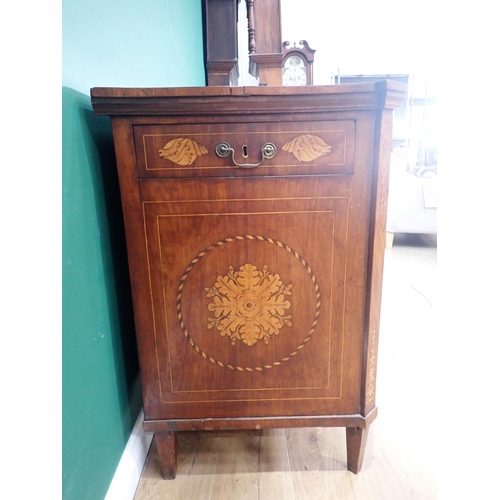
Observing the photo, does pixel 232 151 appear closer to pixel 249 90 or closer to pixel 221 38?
pixel 249 90

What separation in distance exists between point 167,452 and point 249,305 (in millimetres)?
439

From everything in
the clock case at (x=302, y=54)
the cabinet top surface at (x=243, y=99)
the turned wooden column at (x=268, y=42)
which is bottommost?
the cabinet top surface at (x=243, y=99)

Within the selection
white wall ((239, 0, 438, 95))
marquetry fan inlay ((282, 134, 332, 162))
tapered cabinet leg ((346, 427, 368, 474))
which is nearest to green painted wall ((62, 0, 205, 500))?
marquetry fan inlay ((282, 134, 332, 162))

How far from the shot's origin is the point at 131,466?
93cm

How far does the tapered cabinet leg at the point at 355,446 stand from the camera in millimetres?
936

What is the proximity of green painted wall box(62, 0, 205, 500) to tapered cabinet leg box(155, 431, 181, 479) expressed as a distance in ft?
0.30

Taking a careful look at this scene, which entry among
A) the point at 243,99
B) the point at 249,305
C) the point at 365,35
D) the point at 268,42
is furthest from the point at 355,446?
the point at 365,35

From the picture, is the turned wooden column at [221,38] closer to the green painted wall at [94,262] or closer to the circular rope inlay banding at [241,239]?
the green painted wall at [94,262]

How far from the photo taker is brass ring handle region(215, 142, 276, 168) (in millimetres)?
765

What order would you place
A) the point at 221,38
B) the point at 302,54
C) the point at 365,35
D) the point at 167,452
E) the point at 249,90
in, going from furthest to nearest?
the point at 365,35 < the point at 302,54 < the point at 221,38 < the point at 167,452 < the point at 249,90

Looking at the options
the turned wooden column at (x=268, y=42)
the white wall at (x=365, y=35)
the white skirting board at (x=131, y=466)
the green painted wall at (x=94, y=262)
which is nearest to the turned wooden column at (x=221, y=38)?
the turned wooden column at (x=268, y=42)

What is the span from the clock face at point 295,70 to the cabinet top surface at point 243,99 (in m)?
2.03

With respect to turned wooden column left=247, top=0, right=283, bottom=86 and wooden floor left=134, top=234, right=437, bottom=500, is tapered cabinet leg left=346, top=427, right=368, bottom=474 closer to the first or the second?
wooden floor left=134, top=234, right=437, bottom=500

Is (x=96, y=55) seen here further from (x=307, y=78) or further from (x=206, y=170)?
(x=307, y=78)
